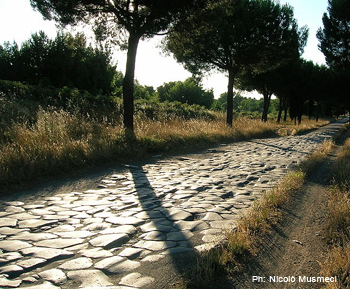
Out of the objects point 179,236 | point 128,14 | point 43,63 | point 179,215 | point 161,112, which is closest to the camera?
point 179,236

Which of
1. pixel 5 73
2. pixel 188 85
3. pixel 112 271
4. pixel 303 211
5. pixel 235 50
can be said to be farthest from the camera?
pixel 188 85

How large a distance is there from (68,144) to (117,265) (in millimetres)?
4977

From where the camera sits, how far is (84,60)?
94.9 feet

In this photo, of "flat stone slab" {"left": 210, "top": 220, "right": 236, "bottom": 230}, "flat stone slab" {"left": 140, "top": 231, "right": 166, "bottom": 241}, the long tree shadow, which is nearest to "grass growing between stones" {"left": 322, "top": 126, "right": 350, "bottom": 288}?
"flat stone slab" {"left": 210, "top": 220, "right": 236, "bottom": 230}

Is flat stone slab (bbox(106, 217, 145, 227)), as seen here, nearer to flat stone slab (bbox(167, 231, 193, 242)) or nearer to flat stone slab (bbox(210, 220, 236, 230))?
flat stone slab (bbox(167, 231, 193, 242))

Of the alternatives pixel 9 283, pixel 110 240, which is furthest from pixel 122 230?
pixel 9 283

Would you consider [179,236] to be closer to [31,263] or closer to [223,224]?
[223,224]

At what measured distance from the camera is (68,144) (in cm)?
678

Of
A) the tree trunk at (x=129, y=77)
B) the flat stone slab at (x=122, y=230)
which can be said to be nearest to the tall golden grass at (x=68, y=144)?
the tree trunk at (x=129, y=77)

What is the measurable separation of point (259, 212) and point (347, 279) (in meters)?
1.37

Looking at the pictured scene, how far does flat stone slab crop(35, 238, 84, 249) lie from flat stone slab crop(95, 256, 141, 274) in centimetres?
54

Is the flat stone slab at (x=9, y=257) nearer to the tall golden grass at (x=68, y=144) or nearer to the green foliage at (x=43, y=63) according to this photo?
the tall golden grass at (x=68, y=144)

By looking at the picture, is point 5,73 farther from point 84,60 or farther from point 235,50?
point 235,50

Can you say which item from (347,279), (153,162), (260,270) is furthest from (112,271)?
(153,162)
